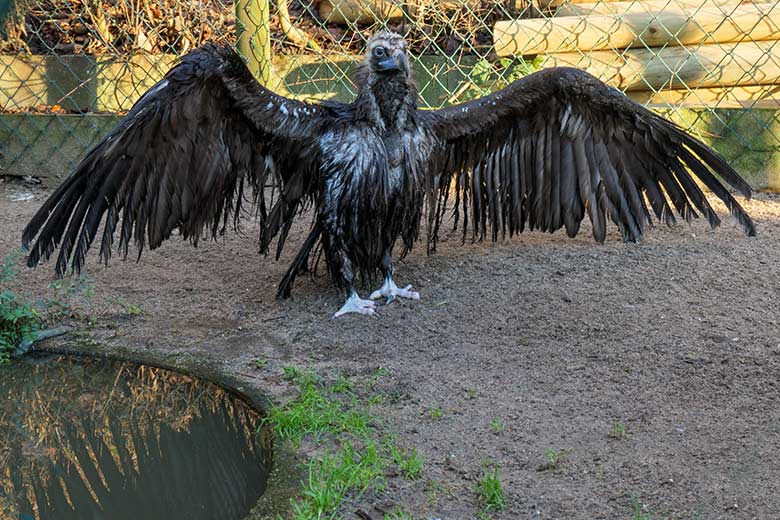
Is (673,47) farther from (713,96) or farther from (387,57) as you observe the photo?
(387,57)

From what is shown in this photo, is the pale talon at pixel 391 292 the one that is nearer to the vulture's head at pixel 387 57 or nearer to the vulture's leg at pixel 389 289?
the vulture's leg at pixel 389 289

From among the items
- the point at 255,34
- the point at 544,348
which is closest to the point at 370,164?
the point at 544,348

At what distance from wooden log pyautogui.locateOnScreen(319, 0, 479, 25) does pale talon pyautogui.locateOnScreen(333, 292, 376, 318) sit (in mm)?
3003

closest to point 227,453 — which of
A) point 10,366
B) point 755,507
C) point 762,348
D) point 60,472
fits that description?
point 60,472

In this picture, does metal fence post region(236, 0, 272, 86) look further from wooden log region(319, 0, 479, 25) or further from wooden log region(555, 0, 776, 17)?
wooden log region(555, 0, 776, 17)

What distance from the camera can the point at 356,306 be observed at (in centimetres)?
547

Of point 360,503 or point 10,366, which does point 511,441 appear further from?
point 10,366

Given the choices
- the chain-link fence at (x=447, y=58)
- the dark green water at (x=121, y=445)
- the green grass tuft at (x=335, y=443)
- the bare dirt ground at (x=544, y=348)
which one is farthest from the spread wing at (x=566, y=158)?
the dark green water at (x=121, y=445)

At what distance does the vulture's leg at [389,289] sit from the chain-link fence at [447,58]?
180 cm

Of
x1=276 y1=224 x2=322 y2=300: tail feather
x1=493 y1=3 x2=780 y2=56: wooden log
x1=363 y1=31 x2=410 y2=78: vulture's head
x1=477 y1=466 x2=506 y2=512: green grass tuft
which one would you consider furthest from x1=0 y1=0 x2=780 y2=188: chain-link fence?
x1=477 y1=466 x2=506 y2=512: green grass tuft

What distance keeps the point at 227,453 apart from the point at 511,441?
115 cm

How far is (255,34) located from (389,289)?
2661 millimetres

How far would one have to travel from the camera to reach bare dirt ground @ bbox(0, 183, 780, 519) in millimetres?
3740

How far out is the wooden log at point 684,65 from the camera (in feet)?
24.6
